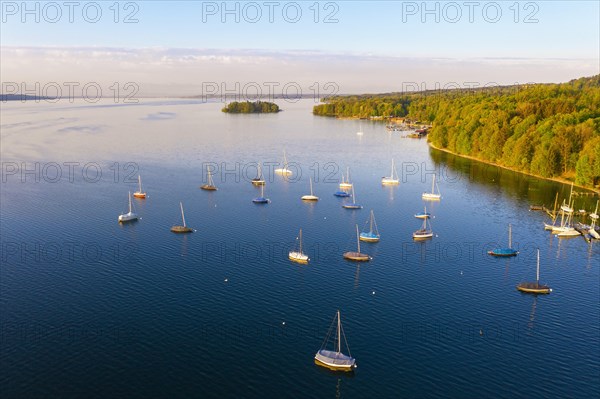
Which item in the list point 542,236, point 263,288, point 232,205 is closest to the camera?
point 263,288

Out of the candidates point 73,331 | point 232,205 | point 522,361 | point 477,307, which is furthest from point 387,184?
point 73,331

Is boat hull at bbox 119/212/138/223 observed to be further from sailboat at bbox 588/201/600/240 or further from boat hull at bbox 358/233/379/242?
sailboat at bbox 588/201/600/240

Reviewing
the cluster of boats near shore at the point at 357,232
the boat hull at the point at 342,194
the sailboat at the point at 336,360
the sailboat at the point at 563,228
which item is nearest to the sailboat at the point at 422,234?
the cluster of boats near shore at the point at 357,232

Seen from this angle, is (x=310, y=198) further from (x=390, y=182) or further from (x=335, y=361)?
(x=335, y=361)

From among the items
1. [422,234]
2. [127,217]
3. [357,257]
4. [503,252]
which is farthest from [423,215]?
[127,217]

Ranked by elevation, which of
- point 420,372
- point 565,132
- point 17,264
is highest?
point 565,132

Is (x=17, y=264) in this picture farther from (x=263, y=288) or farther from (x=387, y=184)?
(x=387, y=184)
